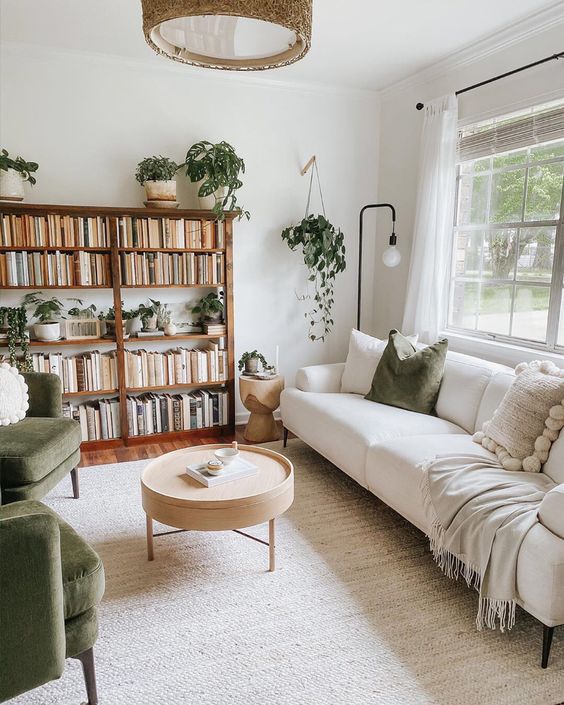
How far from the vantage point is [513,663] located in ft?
6.09

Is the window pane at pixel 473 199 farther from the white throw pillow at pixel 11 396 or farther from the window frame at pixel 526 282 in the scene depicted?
the white throw pillow at pixel 11 396

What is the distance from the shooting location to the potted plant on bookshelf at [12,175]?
337 centimetres

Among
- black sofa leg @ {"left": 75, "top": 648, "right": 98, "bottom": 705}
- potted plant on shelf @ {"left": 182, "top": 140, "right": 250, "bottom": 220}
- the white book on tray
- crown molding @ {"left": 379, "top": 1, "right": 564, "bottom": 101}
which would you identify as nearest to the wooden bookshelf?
potted plant on shelf @ {"left": 182, "top": 140, "right": 250, "bottom": 220}

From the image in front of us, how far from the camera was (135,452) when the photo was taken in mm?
3816

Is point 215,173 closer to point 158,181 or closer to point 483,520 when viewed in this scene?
point 158,181

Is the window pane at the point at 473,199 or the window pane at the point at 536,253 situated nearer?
the window pane at the point at 536,253

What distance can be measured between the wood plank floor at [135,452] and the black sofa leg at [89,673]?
6.76 feet

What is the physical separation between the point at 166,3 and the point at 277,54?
0.47m

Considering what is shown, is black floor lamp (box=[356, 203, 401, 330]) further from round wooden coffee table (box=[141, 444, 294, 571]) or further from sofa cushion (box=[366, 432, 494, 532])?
round wooden coffee table (box=[141, 444, 294, 571])

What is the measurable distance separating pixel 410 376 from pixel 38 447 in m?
2.07

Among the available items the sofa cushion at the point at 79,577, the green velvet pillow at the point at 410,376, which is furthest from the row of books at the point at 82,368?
the sofa cushion at the point at 79,577

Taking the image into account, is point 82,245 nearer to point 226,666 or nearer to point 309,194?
point 309,194

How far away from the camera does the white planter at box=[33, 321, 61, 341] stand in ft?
11.9

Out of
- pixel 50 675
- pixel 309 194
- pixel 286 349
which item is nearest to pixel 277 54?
pixel 50 675
